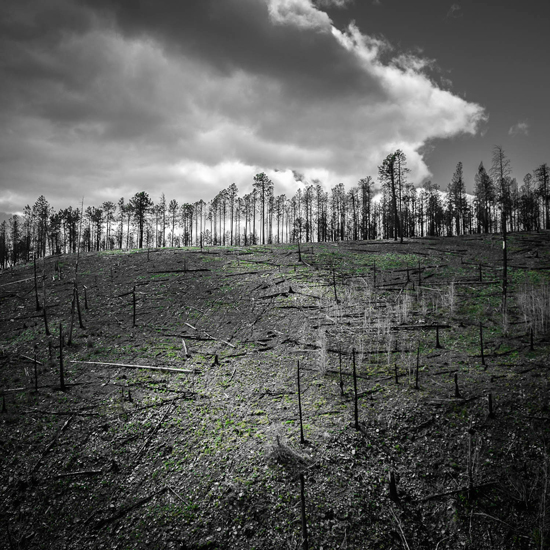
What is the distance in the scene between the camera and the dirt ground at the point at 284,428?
539 cm

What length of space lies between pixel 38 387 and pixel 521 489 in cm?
1541

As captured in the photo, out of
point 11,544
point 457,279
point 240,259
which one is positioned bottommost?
point 11,544

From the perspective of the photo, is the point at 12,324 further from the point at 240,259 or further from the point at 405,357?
the point at 405,357

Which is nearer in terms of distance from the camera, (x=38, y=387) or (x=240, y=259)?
(x=38, y=387)

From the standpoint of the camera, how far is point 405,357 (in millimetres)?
10492

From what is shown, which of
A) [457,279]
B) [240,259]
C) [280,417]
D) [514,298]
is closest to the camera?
[280,417]

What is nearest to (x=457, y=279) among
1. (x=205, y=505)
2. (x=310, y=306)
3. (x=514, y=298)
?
(x=514, y=298)

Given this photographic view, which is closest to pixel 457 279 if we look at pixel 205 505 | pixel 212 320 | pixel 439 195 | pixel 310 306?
pixel 310 306

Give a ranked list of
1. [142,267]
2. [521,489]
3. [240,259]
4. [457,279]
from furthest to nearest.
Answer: [240,259]
[142,267]
[457,279]
[521,489]

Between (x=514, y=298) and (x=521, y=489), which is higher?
(x=514, y=298)

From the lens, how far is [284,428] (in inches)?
305

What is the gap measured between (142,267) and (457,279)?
96.3ft

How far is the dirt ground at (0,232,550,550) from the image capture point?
539 cm

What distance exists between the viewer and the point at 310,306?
53.1 feet
